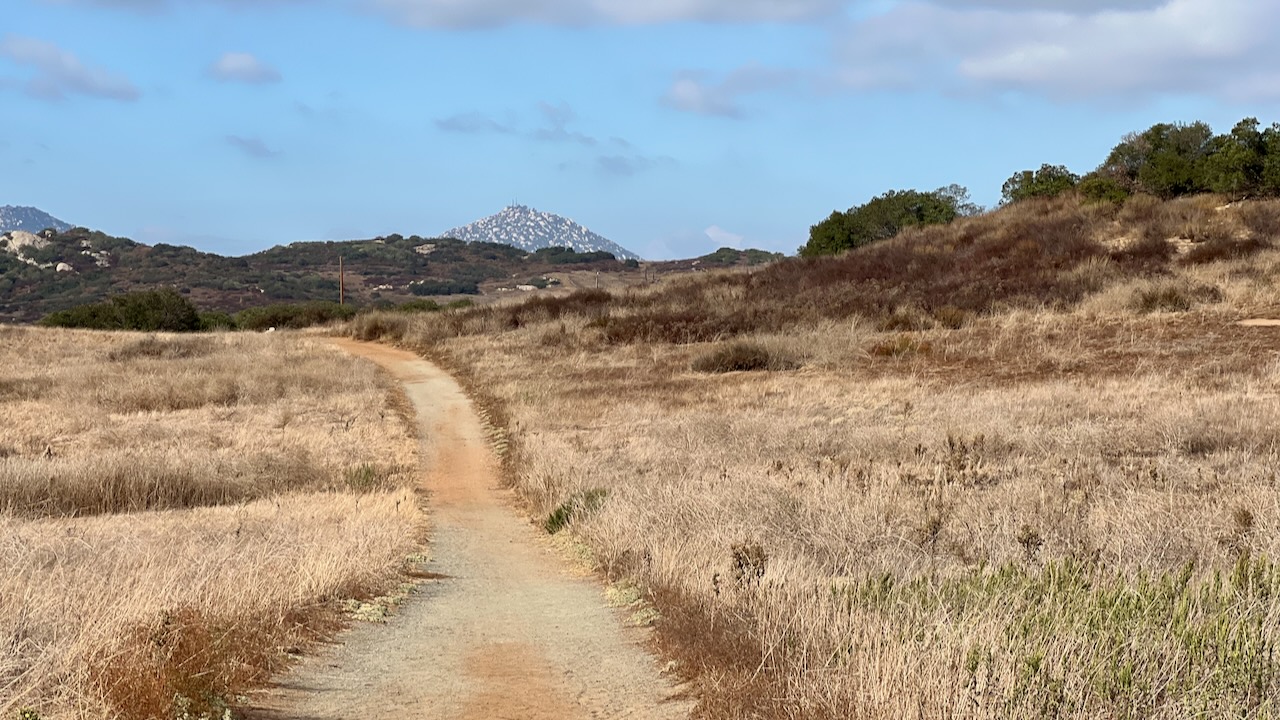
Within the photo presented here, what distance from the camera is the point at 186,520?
1487 centimetres

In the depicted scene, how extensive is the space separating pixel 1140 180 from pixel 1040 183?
9.46 meters

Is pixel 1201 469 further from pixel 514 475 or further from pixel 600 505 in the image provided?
pixel 514 475

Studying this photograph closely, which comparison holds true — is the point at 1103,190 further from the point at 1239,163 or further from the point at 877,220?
the point at 877,220

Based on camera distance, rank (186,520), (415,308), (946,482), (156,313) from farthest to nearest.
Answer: (415,308), (156,313), (186,520), (946,482)

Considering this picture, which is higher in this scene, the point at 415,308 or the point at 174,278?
the point at 174,278

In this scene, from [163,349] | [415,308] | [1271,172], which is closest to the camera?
[163,349]

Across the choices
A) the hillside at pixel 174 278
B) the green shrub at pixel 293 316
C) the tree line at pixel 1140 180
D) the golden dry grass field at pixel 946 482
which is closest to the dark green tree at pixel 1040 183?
the tree line at pixel 1140 180

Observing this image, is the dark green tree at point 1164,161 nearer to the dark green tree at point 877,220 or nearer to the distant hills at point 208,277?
the dark green tree at point 877,220

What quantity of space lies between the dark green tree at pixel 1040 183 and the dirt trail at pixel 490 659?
57.1 metres

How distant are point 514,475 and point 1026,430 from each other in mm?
8631

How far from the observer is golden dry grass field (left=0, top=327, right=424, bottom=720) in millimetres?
5815

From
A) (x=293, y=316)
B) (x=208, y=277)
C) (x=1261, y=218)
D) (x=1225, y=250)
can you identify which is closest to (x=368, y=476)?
(x=1225, y=250)

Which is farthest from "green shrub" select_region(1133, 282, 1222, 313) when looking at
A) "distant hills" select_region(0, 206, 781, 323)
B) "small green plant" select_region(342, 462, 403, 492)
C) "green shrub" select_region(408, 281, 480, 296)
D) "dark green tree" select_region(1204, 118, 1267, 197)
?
"green shrub" select_region(408, 281, 480, 296)

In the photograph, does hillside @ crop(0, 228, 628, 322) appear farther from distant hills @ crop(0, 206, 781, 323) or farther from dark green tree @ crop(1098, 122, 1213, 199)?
dark green tree @ crop(1098, 122, 1213, 199)
